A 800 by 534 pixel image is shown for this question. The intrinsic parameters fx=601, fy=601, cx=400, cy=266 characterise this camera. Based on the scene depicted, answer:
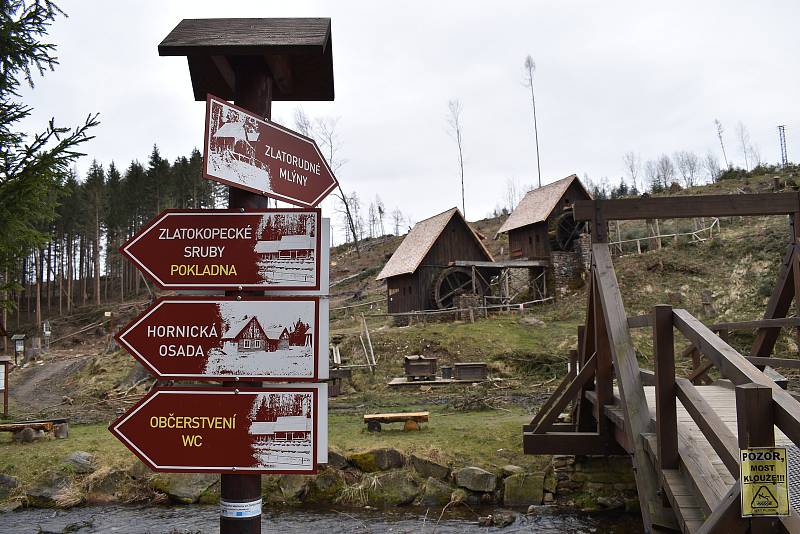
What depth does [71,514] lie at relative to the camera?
9.84 metres

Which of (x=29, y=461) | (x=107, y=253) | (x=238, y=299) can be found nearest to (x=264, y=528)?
(x=29, y=461)

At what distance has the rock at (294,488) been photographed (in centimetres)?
1030

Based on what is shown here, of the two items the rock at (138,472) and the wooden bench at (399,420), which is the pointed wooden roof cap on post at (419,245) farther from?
the rock at (138,472)

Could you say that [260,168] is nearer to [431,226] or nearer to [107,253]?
[431,226]

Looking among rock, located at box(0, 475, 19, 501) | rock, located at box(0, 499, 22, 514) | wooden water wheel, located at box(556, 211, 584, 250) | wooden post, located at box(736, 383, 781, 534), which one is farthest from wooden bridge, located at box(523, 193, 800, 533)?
wooden water wheel, located at box(556, 211, 584, 250)

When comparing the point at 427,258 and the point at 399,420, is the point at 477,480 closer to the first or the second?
the point at 399,420

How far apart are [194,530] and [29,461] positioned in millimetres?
5078

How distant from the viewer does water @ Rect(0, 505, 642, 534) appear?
8711 millimetres

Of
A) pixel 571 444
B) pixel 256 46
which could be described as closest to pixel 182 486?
pixel 571 444

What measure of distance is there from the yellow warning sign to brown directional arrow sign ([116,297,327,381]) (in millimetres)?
2079

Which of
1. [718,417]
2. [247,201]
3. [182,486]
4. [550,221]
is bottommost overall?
[182,486]

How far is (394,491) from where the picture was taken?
10.1 meters

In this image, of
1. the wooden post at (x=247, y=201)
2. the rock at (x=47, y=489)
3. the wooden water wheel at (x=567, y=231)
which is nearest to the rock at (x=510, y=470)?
the wooden post at (x=247, y=201)

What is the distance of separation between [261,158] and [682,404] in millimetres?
3229
